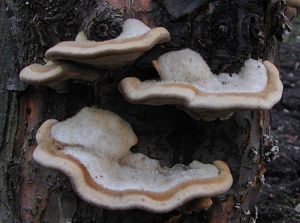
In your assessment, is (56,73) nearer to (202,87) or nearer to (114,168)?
(114,168)

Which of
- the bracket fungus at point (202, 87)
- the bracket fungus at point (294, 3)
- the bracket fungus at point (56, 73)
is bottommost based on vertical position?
the bracket fungus at point (294, 3)

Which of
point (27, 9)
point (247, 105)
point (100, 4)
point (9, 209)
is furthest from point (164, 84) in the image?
point (9, 209)

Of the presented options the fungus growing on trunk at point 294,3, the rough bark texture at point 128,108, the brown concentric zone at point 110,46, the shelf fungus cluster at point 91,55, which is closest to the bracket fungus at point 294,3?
the fungus growing on trunk at point 294,3

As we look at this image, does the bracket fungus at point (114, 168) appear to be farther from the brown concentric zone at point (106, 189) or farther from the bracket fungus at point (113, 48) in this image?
the bracket fungus at point (113, 48)

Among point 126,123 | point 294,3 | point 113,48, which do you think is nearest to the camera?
point 113,48

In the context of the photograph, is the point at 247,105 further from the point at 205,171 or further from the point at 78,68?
the point at 78,68

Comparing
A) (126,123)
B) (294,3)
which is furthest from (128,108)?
(294,3)

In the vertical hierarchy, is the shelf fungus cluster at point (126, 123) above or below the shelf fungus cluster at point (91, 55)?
below

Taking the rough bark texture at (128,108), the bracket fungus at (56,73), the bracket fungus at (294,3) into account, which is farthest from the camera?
the bracket fungus at (294,3)
